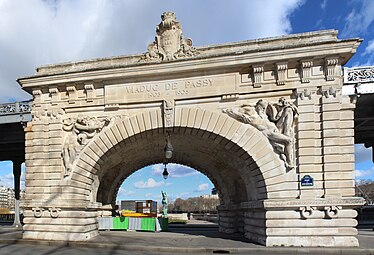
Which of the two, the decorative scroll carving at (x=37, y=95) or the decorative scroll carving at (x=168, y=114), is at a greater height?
the decorative scroll carving at (x=37, y=95)

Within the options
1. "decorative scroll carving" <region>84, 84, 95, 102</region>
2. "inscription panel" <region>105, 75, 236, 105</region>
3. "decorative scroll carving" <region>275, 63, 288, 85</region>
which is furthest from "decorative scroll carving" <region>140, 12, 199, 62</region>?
"decorative scroll carving" <region>275, 63, 288, 85</region>

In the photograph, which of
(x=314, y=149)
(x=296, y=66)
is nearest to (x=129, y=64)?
(x=296, y=66)

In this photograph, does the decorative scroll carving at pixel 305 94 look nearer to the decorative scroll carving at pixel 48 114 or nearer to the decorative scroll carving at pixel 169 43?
the decorative scroll carving at pixel 169 43

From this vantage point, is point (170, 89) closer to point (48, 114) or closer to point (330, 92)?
point (48, 114)

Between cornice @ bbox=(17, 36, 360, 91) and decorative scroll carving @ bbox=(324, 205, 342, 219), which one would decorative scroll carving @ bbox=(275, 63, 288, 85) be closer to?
cornice @ bbox=(17, 36, 360, 91)

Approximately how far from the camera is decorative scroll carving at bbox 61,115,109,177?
14.6 m

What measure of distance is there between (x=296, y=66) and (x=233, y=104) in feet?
9.05

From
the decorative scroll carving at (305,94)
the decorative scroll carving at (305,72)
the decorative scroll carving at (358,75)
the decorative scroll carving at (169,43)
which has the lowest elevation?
the decorative scroll carving at (305,94)

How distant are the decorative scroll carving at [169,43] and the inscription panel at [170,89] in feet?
3.40

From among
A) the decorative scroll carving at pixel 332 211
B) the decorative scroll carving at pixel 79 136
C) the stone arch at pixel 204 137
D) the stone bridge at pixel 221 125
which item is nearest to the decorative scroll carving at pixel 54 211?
the stone bridge at pixel 221 125

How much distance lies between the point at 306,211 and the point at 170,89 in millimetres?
6966

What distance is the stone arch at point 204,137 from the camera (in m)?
12.9

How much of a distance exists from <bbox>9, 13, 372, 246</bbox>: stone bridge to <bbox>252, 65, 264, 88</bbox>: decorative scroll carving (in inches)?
1.5

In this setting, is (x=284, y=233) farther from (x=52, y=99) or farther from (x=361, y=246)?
(x=52, y=99)
